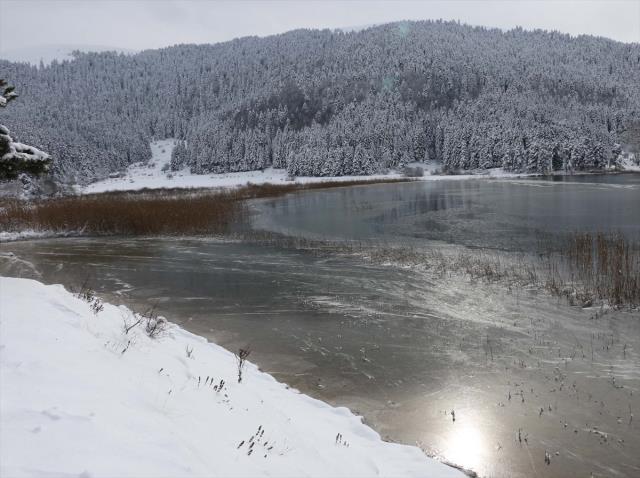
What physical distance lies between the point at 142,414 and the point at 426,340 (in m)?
7.57

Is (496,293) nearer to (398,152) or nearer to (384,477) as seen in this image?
(384,477)

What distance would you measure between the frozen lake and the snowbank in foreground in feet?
3.91

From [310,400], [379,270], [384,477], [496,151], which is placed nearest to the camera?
[384,477]

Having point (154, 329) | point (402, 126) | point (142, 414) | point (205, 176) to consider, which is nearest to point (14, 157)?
point (154, 329)

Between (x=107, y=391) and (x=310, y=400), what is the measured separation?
3.67 metres

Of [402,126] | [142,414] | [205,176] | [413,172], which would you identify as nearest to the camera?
[142,414]

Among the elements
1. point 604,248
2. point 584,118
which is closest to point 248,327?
point 604,248

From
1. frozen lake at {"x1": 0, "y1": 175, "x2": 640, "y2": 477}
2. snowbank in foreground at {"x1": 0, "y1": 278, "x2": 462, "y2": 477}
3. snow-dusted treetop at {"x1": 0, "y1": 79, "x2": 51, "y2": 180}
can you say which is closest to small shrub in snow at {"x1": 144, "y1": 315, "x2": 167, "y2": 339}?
snowbank in foreground at {"x1": 0, "y1": 278, "x2": 462, "y2": 477}

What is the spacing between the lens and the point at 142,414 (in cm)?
441

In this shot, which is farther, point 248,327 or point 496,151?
point 496,151

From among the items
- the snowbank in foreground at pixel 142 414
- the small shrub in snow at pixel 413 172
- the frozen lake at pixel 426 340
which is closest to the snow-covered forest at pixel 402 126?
the small shrub in snow at pixel 413 172

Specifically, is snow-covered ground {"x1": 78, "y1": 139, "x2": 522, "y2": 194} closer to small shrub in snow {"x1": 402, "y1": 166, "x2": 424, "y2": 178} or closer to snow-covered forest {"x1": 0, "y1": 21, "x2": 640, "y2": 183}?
small shrub in snow {"x1": 402, "y1": 166, "x2": 424, "y2": 178}

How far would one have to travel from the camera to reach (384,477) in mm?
5285

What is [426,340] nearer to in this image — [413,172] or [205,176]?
[413,172]
